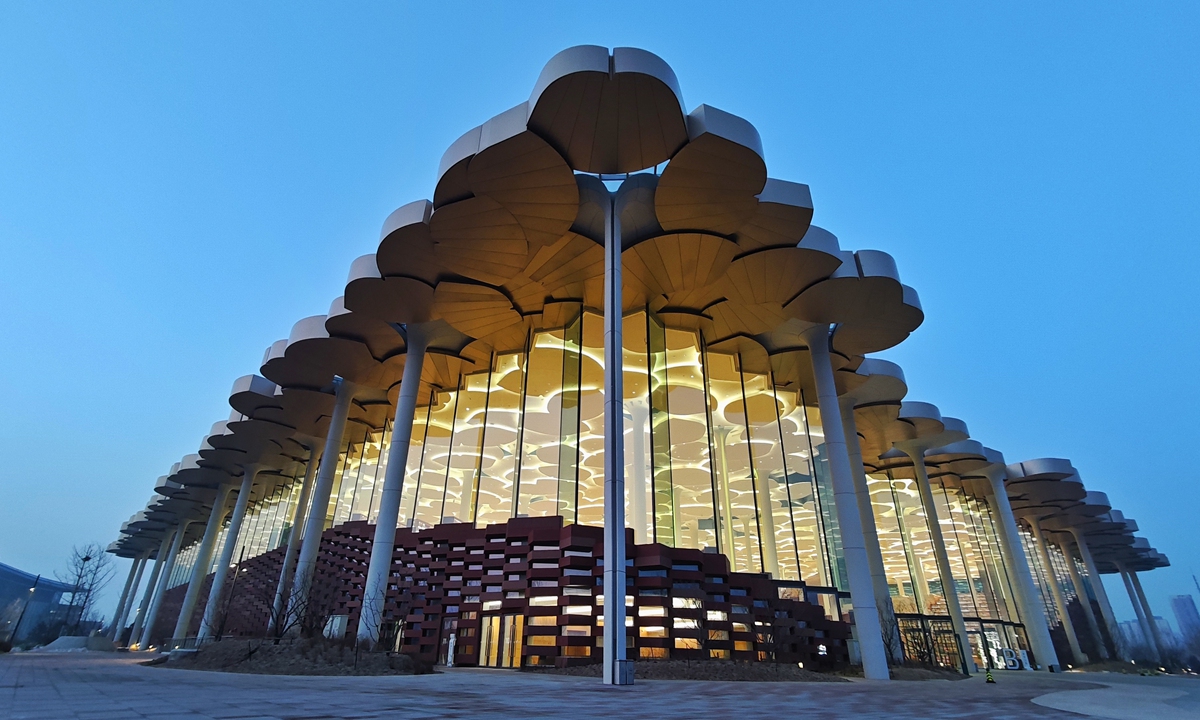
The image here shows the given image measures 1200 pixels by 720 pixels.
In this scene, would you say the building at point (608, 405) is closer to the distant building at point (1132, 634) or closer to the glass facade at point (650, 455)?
the glass facade at point (650, 455)

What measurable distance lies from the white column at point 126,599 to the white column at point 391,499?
5606cm

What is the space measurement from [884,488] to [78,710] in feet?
152

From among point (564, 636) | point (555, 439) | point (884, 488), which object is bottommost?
point (564, 636)

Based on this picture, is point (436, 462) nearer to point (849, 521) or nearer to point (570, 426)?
point (570, 426)

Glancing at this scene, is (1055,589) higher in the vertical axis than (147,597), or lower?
higher

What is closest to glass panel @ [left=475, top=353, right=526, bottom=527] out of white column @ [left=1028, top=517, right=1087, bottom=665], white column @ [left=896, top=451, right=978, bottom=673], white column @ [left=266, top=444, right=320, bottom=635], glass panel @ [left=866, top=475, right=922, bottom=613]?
white column @ [left=266, top=444, right=320, bottom=635]

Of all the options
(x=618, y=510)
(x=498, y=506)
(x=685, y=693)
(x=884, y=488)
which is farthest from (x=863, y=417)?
(x=685, y=693)

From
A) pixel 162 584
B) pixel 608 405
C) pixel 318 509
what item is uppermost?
pixel 608 405

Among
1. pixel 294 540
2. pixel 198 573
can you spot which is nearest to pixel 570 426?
pixel 294 540

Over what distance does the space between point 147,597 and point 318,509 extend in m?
48.0

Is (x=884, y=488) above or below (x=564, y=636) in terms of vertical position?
above

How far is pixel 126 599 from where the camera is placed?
67625 mm

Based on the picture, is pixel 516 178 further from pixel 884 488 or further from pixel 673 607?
pixel 884 488

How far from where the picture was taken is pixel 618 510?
49.9ft
